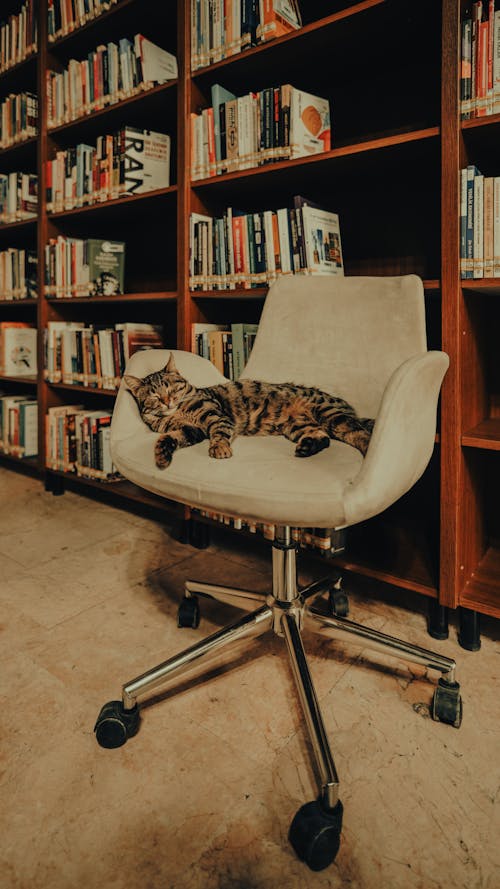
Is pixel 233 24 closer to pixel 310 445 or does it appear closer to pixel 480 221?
pixel 480 221

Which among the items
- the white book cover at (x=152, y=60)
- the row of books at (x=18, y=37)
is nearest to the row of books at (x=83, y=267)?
the white book cover at (x=152, y=60)

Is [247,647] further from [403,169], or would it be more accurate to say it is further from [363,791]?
[403,169]

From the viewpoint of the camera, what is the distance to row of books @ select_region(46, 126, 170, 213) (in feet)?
6.56

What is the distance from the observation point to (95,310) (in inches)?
100

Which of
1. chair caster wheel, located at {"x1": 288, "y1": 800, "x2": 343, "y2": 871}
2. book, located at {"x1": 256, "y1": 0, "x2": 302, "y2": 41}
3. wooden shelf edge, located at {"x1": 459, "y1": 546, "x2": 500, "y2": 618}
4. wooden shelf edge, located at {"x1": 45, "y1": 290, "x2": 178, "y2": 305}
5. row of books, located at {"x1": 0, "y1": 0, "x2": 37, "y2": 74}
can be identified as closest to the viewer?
chair caster wheel, located at {"x1": 288, "y1": 800, "x2": 343, "y2": 871}

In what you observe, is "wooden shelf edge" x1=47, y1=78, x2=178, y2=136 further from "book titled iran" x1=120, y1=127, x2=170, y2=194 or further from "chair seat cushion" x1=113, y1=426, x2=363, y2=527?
"chair seat cushion" x1=113, y1=426, x2=363, y2=527

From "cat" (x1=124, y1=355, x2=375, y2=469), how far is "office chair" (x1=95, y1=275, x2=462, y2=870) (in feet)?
0.11

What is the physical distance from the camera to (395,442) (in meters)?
0.82

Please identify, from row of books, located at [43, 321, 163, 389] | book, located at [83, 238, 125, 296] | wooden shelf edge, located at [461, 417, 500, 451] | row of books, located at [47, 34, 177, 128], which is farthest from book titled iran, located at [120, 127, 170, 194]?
wooden shelf edge, located at [461, 417, 500, 451]

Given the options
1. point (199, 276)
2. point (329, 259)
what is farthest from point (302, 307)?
point (199, 276)

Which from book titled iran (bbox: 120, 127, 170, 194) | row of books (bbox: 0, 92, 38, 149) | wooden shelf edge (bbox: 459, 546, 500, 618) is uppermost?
row of books (bbox: 0, 92, 38, 149)

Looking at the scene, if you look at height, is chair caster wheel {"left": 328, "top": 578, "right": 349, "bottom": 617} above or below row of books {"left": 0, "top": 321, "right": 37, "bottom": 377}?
below

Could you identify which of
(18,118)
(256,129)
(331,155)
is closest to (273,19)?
(256,129)

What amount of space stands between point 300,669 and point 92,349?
1.65 meters
